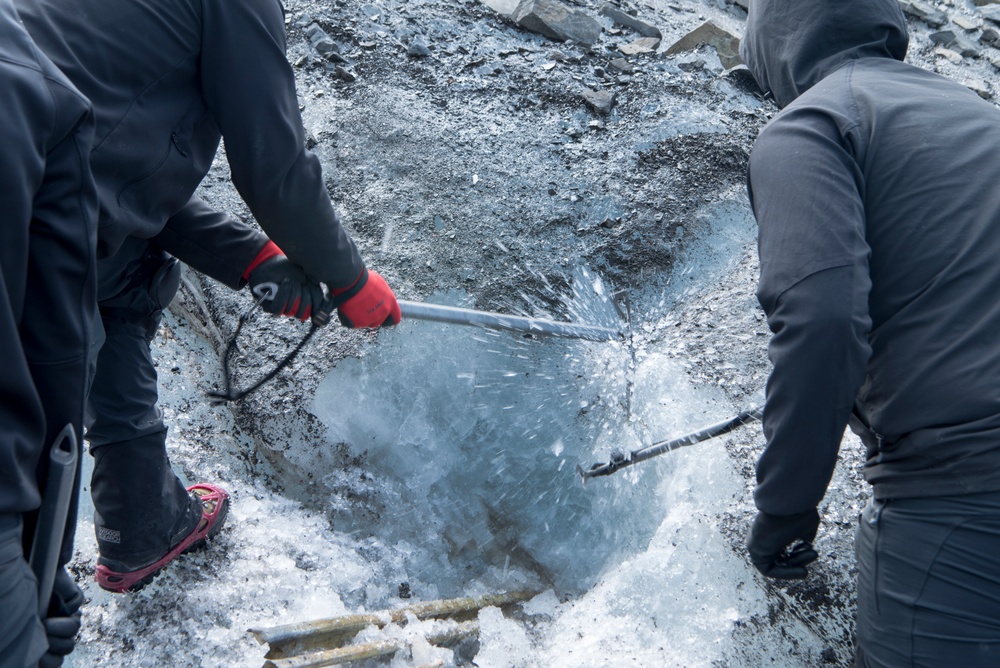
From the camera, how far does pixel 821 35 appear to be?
200 centimetres

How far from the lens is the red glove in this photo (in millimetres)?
2387

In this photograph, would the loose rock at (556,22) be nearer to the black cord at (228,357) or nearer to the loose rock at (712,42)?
the loose rock at (712,42)

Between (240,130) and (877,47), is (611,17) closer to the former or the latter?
(877,47)

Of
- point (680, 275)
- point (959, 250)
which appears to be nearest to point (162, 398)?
point (680, 275)

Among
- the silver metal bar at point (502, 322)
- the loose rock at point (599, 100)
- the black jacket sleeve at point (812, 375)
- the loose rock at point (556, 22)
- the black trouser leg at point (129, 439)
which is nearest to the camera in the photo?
the black jacket sleeve at point (812, 375)

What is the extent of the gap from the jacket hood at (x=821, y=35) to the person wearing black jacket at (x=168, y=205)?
128cm

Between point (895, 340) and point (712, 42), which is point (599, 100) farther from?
point (895, 340)

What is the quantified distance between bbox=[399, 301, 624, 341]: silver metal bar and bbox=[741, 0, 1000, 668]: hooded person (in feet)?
3.90

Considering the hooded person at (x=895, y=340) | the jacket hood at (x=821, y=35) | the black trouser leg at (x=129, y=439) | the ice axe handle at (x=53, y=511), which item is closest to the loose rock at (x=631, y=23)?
the jacket hood at (x=821, y=35)

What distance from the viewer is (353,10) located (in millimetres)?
4457

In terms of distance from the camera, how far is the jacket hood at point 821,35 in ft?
6.52

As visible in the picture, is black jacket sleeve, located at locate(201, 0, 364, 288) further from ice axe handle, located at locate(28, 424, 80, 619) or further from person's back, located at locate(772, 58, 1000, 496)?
person's back, located at locate(772, 58, 1000, 496)

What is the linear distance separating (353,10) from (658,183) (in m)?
2.07

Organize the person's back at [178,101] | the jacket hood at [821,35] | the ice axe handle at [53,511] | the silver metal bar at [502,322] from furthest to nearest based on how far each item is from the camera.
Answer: the silver metal bar at [502,322], the jacket hood at [821,35], the person's back at [178,101], the ice axe handle at [53,511]
